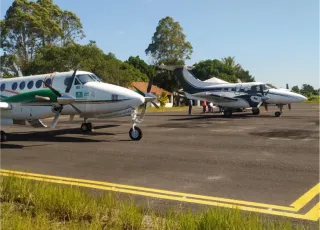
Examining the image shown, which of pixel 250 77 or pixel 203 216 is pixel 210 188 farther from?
pixel 250 77

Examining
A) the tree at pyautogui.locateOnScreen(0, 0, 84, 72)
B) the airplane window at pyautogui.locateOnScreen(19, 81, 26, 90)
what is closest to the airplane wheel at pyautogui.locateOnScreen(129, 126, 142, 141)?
the airplane window at pyautogui.locateOnScreen(19, 81, 26, 90)

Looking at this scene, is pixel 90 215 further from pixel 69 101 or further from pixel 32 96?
pixel 32 96

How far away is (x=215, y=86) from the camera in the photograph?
1270 inches

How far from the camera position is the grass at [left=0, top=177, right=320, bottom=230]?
3936 mm

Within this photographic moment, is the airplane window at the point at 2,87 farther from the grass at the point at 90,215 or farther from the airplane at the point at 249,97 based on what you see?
the airplane at the point at 249,97

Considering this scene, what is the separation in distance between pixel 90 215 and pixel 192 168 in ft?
13.3

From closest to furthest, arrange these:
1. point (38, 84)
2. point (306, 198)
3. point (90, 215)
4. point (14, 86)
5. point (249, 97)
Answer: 1. point (90, 215)
2. point (306, 198)
3. point (38, 84)
4. point (14, 86)
5. point (249, 97)

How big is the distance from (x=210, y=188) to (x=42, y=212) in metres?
3.19

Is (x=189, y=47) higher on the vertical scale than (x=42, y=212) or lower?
higher

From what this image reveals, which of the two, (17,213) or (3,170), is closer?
(17,213)

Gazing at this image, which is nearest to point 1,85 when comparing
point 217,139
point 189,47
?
point 217,139

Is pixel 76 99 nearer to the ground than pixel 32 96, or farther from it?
nearer to the ground

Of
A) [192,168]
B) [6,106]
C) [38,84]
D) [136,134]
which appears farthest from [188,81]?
[192,168]

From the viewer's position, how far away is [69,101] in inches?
506
